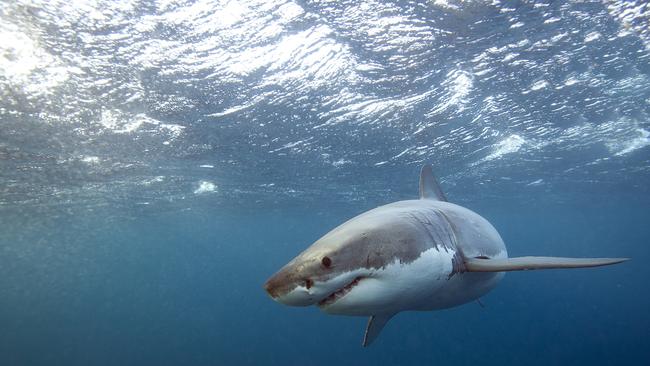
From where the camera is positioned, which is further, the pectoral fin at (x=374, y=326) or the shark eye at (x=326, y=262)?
the pectoral fin at (x=374, y=326)

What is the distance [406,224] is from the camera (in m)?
3.37

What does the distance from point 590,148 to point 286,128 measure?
1794cm

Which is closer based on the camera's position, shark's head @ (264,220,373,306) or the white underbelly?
shark's head @ (264,220,373,306)

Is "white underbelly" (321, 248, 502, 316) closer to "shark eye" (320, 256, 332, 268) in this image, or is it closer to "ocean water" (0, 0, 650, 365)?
"shark eye" (320, 256, 332, 268)

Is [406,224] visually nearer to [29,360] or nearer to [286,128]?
[286,128]

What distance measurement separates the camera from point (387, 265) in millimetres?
2848

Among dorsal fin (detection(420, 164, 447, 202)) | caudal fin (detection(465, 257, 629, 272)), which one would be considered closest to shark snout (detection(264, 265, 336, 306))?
caudal fin (detection(465, 257, 629, 272))

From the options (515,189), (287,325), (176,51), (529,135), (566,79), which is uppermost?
(176,51)

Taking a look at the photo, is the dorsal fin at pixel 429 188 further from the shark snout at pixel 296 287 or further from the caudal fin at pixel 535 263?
the shark snout at pixel 296 287

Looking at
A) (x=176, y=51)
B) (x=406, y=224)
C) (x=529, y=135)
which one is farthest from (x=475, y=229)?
(x=529, y=135)

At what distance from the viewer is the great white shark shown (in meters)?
2.56

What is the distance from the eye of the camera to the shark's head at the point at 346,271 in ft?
8.26

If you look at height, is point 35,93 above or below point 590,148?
above

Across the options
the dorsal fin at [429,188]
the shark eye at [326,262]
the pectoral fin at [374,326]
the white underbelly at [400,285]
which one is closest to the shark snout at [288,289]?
the shark eye at [326,262]
